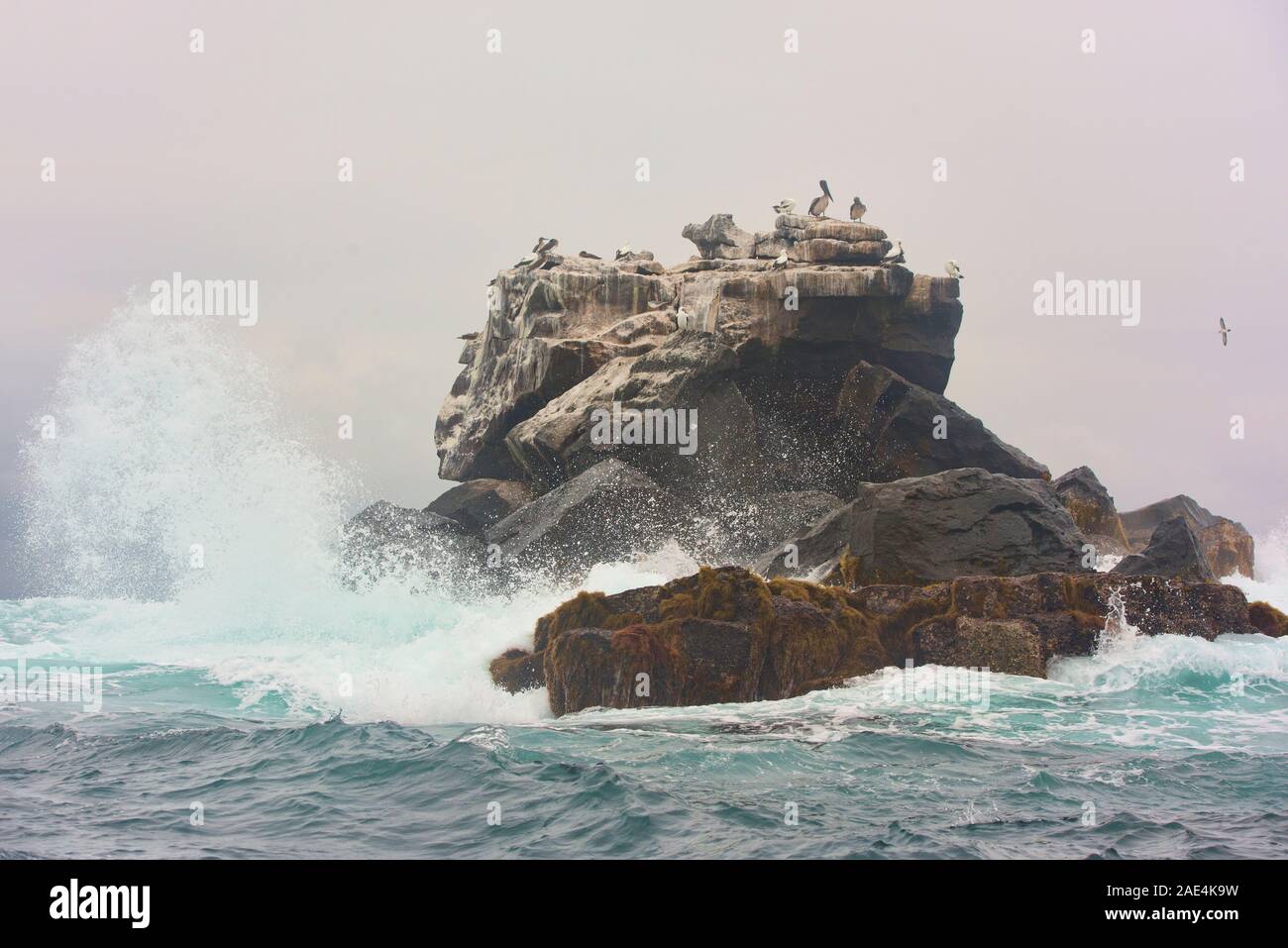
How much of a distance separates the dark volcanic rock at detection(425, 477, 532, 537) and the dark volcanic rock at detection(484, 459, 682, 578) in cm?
590

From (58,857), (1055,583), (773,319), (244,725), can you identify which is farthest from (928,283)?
(58,857)

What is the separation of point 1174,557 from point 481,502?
18195 millimetres

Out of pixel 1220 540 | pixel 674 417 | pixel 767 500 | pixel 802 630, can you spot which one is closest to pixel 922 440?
pixel 767 500

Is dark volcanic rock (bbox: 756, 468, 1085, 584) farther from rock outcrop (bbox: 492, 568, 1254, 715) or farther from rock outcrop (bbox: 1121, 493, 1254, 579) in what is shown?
rock outcrop (bbox: 1121, 493, 1254, 579)

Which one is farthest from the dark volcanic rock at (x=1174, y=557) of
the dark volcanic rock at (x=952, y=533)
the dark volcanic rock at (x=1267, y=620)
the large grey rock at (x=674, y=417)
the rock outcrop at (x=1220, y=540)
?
the large grey rock at (x=674, y=417)

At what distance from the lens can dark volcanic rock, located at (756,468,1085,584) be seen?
60.4 ft

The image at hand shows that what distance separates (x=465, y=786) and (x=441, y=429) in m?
32.5

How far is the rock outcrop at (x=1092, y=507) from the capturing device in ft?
92.3

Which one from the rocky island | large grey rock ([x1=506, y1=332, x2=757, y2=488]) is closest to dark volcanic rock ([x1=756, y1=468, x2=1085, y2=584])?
the rocky island

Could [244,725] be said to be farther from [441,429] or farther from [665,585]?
[441,429]

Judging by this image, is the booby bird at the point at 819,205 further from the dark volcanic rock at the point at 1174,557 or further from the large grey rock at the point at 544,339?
the dark volcanic rock at the point at 1174,557

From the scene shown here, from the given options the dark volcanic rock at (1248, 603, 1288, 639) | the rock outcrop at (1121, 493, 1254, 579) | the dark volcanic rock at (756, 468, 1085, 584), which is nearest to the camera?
the dark volcanic rock at (1248, 603, 1288, 639)

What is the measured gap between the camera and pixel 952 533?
62.0 feet

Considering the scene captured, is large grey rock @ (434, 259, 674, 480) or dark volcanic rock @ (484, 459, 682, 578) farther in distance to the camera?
large grey rock @ (434, 259, 674, 480)
